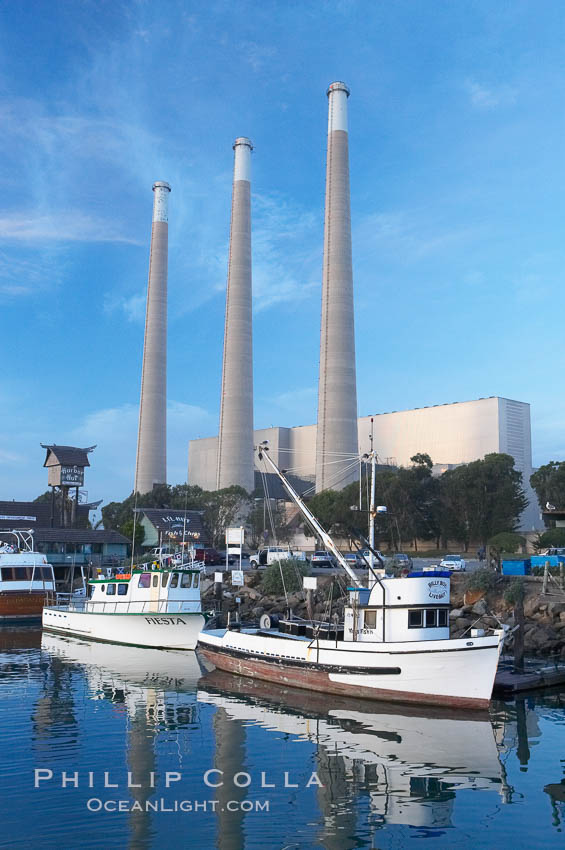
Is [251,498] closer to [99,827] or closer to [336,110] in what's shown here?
[336,110]

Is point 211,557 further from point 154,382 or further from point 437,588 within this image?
point 154,382

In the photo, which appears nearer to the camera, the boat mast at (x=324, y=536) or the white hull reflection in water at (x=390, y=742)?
the white hull reflection in water at (x=390, y=742)

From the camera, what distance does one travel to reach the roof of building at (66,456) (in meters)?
81.1

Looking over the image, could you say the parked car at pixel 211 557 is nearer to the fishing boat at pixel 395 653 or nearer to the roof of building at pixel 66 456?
the roof of building at pixel 66 456

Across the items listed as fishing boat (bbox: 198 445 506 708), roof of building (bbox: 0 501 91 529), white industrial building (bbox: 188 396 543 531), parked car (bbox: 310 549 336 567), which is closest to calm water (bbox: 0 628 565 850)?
fishing boat (bbox: 198 445 506 708)

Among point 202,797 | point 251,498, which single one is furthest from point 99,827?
point 251,498

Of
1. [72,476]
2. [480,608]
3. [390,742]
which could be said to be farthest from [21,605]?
[390,742]

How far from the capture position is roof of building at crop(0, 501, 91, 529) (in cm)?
8006

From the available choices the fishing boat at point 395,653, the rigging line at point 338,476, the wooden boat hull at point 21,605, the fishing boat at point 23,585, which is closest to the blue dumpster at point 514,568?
the fishing boat at point 395,653

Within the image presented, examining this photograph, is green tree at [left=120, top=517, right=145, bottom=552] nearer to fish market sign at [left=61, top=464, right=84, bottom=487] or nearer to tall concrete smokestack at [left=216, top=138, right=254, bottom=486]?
fish market sign at [left=61, top=464, right=84, bottom=487]

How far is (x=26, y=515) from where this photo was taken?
86.7 m

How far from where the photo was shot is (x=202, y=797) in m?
16.2

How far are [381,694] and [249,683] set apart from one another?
6.61m

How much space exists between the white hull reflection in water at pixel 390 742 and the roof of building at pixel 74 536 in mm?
46097
